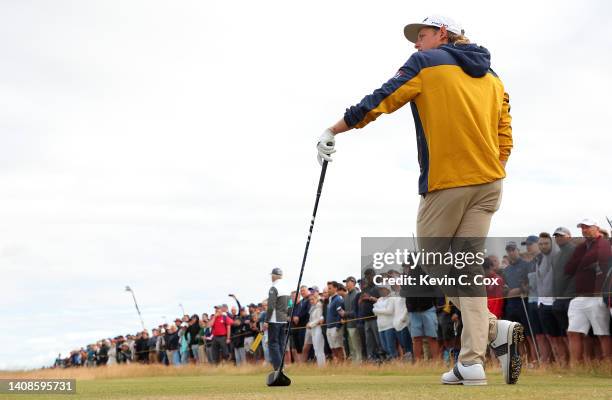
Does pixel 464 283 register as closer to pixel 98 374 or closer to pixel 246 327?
pixel 98 374

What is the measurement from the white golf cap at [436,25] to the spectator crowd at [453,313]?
291cm

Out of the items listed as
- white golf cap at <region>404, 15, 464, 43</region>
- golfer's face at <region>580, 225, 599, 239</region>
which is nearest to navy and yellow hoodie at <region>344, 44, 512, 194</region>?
white golf cap at <region>404, 15, 464, 43</region>

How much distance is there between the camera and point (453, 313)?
1556 centimetres

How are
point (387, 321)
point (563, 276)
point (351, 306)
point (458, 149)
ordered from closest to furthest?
1. point (458, 149)
2. point (563, 276)
3. point (387, 321)
4. point (351, 306)

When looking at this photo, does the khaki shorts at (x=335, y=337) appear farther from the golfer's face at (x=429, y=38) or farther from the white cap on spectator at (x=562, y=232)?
the golfer's face at (x=429, y=38)

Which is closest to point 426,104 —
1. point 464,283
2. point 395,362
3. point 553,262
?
point 464,283

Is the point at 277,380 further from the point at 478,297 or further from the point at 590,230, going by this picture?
the point at 590,230

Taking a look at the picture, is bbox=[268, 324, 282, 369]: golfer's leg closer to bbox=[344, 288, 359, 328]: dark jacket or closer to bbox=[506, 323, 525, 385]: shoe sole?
bbox=[344, 288, 359, 328]: dark jacket

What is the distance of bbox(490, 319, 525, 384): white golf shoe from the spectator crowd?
7.56 ft

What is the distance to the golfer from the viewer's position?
6543 mm

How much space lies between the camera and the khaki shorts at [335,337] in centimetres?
1922

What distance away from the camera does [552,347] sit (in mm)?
13359

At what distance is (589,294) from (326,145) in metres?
6.61

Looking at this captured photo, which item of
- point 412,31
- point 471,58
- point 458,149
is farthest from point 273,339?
point 471,58
